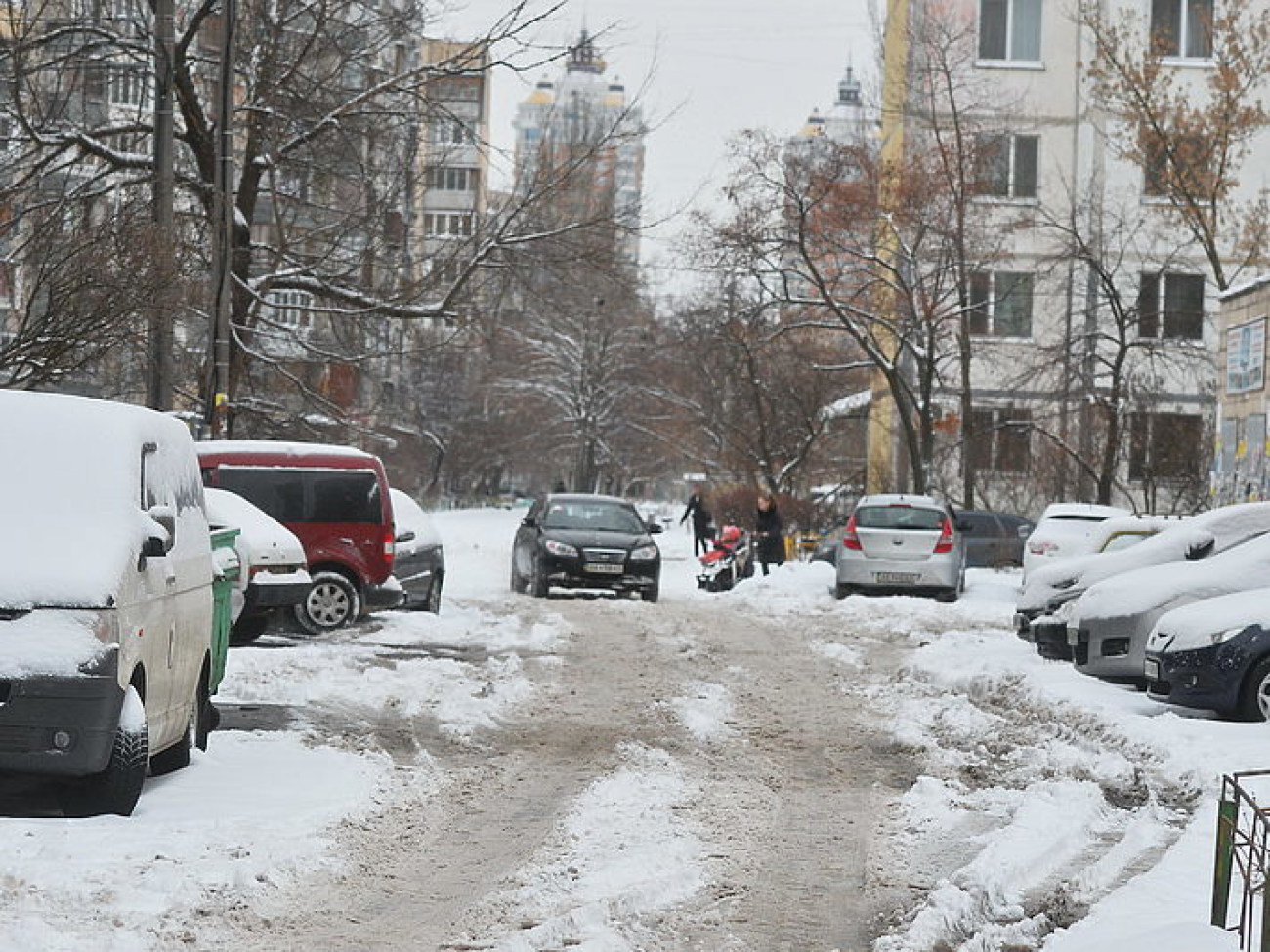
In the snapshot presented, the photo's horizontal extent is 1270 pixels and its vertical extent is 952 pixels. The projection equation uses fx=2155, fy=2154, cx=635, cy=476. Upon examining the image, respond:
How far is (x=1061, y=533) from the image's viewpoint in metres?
28.2

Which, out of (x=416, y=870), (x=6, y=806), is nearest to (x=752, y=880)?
(x=416, y=870)

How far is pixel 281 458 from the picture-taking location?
22109 mm

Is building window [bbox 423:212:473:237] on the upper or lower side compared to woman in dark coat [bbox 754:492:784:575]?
upper

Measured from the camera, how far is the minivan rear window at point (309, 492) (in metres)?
22.0

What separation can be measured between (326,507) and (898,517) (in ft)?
35.5

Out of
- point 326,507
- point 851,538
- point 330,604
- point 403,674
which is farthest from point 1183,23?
point 403,674

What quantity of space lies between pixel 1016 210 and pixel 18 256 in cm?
3783

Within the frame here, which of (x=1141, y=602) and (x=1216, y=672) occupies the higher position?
(x=1141, y=602)

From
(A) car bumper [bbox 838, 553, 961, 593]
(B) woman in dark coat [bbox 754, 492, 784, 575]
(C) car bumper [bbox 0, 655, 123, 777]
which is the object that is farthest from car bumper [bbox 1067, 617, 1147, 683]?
(B) woman in dark coat [bbox 754, 492, 784, 575]

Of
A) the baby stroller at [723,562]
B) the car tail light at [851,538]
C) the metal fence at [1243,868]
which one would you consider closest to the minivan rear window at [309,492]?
the car tail light at [851,538]

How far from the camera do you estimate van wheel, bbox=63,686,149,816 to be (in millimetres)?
9297

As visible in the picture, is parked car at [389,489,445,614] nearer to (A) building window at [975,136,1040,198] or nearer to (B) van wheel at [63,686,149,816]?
(B) van wheel at [63,686,149,816]

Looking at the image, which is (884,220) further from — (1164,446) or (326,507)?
(326,507)

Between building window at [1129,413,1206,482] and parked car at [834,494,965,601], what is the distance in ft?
37.2
